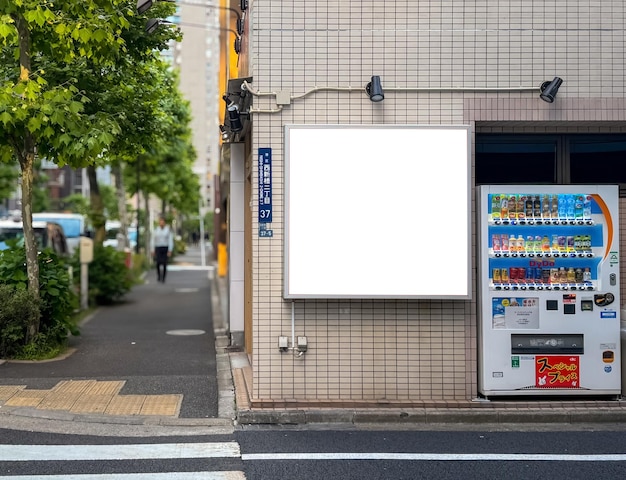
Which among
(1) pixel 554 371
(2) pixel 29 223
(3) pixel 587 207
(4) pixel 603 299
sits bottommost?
(1) pixel 554 371

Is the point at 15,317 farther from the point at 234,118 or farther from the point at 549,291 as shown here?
the point at 549,291

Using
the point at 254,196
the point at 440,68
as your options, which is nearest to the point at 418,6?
the point at 440,68

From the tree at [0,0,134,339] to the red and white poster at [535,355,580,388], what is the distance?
5.56m

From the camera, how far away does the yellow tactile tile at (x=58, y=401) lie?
8.19 m

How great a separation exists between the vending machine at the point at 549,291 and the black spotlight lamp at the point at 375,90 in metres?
1.41

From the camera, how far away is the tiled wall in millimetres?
8055

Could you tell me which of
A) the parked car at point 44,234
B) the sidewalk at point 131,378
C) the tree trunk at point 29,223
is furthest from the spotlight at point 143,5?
the parked car at point 44,234

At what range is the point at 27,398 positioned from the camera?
28.0ft

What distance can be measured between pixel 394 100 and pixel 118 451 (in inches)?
171

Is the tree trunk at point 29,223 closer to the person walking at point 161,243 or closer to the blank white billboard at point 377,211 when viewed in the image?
the blank white billboard at point 377,211

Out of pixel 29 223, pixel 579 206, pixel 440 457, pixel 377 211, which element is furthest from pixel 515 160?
pixel 29 223

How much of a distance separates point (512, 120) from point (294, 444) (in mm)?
3987

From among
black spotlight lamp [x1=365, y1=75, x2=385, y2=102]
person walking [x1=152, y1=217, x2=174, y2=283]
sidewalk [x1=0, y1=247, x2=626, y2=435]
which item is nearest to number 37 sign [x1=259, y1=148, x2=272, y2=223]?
black spotlight lamp [x1=365, y1=75, x2=385, y2=102]

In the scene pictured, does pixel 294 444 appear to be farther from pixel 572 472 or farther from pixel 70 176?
pixel 70 176
